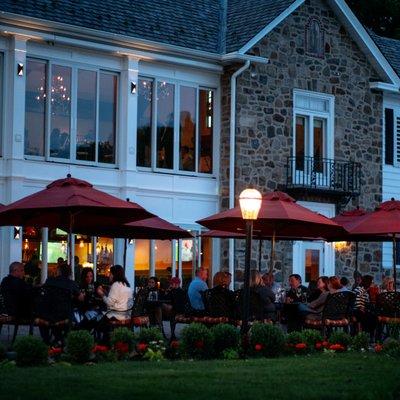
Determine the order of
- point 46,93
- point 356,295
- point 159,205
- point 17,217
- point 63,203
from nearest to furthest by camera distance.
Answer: point 63,203
point 17,217
point 356,295
point 46,93
point 159,205

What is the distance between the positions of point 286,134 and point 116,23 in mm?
5540

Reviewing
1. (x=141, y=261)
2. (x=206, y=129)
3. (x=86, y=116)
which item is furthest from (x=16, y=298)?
(x=206, y=129)

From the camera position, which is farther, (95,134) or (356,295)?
(95,134)

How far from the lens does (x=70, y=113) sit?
86.5 feet

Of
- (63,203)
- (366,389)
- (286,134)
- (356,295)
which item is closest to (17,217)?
(63,203)

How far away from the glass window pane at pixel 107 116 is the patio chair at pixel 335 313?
28.0 feet

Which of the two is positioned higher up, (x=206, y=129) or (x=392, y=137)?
(x=392, y=137)

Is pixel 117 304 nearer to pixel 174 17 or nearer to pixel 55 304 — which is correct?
pixel 55 304

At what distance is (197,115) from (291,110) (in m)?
2.73

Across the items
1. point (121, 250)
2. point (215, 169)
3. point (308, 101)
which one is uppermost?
point (308, 101)

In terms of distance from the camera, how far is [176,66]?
28.3m

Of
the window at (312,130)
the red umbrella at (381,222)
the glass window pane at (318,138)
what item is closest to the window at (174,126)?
the window at (312,130)

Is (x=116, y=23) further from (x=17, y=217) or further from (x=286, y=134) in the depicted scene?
(x=17, y=217)

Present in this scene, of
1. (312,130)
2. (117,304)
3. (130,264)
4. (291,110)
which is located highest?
(291,110)
